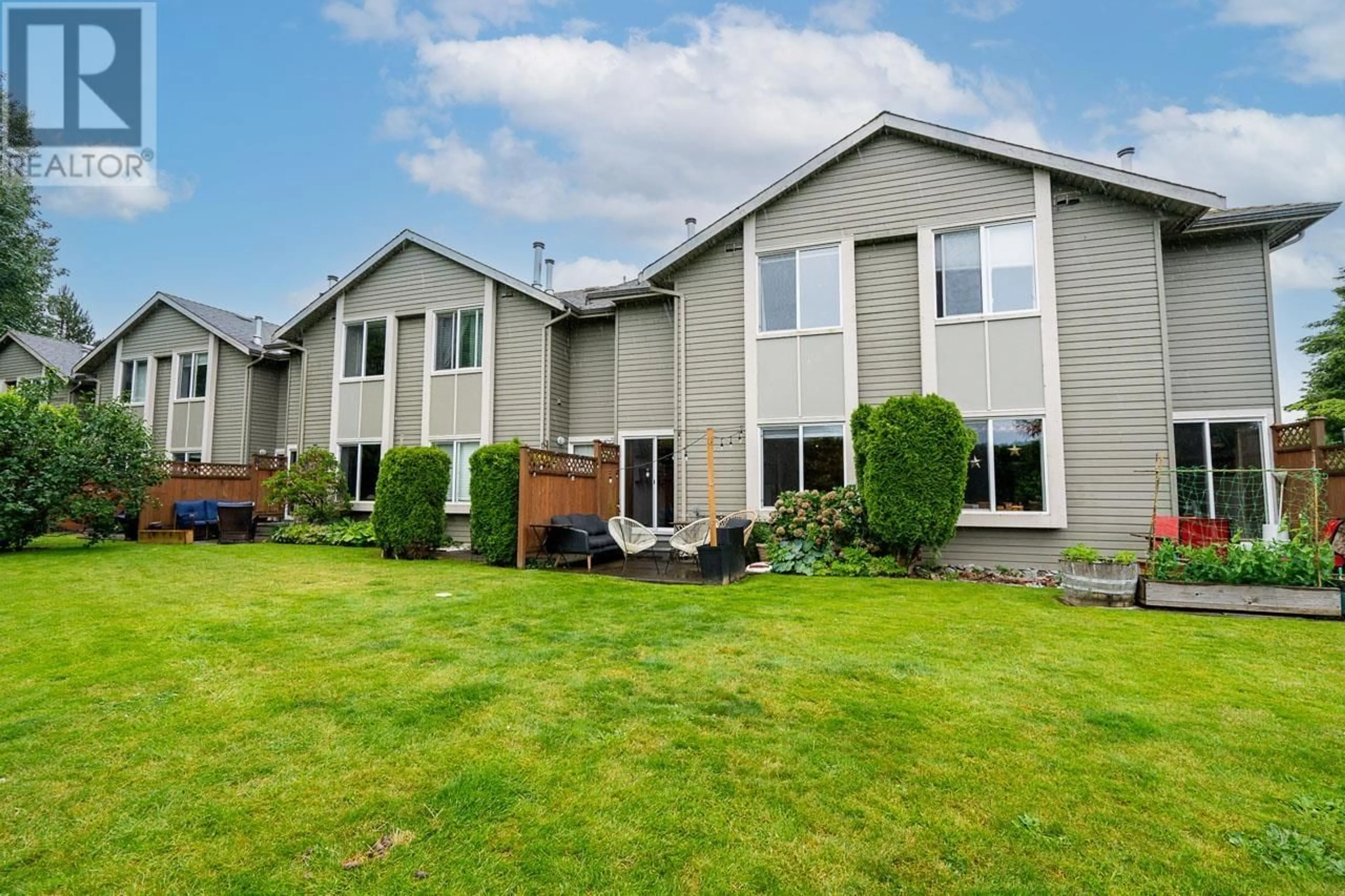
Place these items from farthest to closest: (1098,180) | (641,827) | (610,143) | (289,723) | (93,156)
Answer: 1. (610,143)
2. (93,156)
3. (1098,180)
4. (289,723)
5. (641,827)

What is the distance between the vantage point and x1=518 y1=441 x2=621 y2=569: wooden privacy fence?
32.5ft

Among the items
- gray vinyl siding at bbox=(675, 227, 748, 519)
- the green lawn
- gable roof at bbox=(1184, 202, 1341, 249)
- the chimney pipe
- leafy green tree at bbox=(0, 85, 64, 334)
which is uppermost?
leafy green tree at bbox=(0, 85, 64, 334)

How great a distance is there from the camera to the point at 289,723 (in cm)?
330

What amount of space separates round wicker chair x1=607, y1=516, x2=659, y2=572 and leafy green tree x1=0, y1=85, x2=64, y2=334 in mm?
28058

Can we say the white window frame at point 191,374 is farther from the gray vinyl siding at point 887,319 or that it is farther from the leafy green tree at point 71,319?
the leafy green tree at point 71,319

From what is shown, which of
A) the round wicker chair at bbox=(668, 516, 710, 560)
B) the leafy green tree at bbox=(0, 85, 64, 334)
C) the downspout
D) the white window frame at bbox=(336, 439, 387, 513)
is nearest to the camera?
the round wicker chair at bbox=(668, 516, 710, 560)

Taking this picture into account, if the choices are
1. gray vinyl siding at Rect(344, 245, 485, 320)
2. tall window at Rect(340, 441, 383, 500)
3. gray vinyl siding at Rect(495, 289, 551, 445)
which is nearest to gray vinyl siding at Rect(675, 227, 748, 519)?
gray vinyl siding at Rect(495, 289, 551, 445)

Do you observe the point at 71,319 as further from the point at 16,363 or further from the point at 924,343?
the point at 924,343

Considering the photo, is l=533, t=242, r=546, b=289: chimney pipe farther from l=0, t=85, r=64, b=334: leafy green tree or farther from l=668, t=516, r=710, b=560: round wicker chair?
l=0, t=85, r=64, b=334: leafy green tree

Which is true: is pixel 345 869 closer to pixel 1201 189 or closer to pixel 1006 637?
pixel 1006 637

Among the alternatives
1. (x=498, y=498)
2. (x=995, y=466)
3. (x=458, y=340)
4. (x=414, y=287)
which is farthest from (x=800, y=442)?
(x=414, y=287)

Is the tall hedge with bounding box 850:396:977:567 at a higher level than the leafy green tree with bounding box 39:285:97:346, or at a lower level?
lower

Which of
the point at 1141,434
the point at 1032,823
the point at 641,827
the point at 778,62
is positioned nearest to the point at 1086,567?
the point at 1141,434

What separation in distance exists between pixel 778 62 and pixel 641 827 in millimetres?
16537
